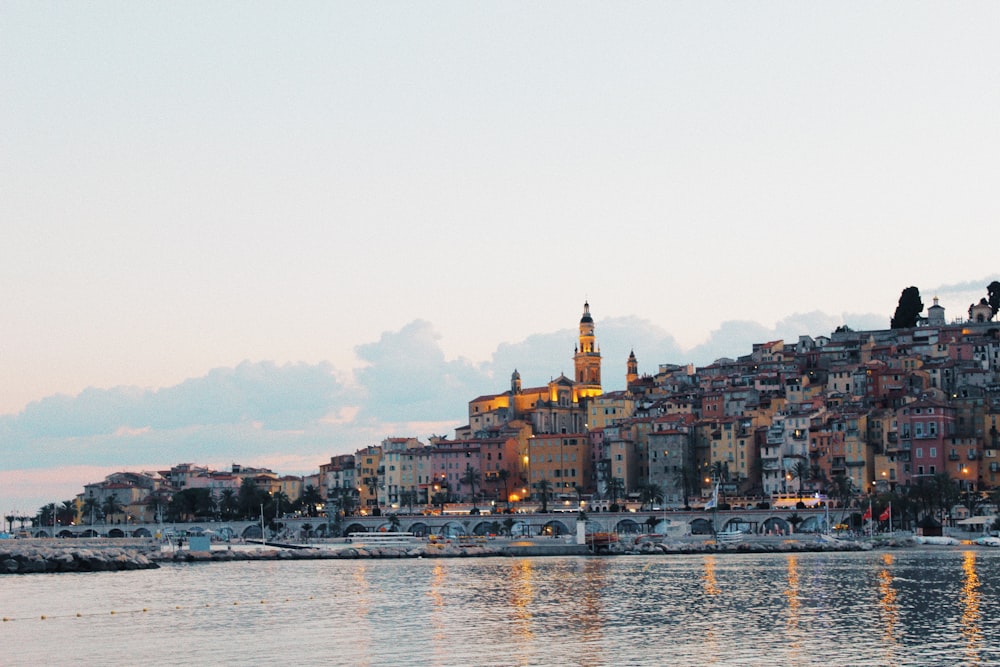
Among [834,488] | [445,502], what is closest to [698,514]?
[834,488]

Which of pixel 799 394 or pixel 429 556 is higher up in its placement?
pixel 799 394

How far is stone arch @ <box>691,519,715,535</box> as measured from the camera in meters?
112

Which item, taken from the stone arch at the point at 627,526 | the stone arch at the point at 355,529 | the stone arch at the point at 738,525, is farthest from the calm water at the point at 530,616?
the stone arch at the point at 355,529

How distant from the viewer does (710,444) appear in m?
130

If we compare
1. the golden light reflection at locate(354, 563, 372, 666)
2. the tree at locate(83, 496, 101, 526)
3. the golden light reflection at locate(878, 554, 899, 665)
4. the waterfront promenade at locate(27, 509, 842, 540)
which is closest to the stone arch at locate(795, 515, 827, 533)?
the waterfront promenade at locate(27, 509, 842, 540)

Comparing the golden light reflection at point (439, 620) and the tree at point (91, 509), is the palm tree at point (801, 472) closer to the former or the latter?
the golden light reflection at point (439, 620)

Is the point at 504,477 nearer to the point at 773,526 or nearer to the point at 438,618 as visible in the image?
the point at 773,526

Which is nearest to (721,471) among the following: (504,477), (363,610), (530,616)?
(504,477)

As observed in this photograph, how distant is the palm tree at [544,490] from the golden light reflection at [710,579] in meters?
43.2

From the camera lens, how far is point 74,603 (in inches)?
2297

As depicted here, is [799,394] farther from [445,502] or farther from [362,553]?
[362,553]

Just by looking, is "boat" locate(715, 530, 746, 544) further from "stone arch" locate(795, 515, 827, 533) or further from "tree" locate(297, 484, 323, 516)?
"tree" locate(297, 484, 323, 516)

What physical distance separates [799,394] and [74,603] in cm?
8899

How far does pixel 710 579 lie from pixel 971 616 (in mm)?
21827
